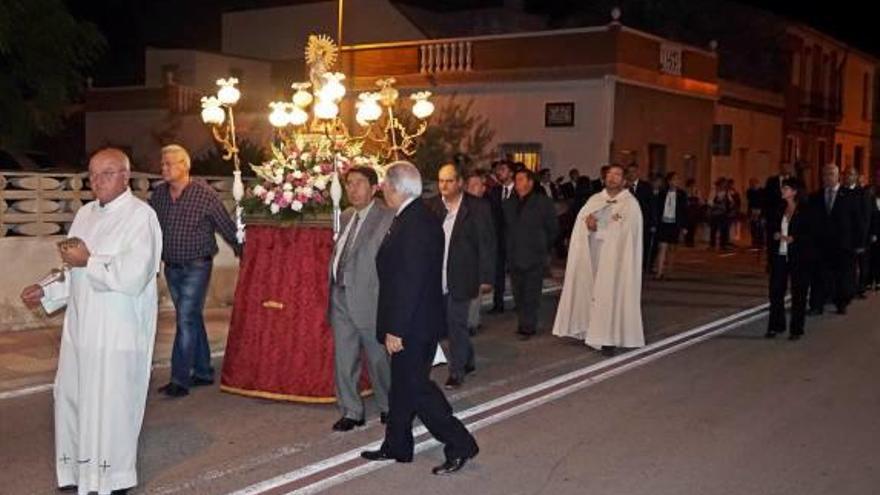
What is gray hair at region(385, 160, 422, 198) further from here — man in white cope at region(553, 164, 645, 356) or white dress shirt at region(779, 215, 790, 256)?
white dress shirt at region(779, 215, 790, 256)

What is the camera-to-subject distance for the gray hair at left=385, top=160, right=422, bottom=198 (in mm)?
6184

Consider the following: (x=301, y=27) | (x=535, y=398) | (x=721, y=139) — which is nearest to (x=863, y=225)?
(x=535, y=398)

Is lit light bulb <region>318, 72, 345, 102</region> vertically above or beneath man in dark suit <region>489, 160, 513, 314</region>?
above

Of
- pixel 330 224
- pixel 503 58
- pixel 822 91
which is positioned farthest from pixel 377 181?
pixel 822 91

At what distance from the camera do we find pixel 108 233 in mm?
5355

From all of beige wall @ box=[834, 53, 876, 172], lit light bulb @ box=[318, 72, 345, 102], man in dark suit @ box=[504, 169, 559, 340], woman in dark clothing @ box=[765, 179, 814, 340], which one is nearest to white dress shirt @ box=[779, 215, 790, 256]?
woman in dark clothing @ box=[765, 179, 814, 340]

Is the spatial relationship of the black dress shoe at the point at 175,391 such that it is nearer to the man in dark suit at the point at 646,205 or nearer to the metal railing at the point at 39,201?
the metal railing at the point at 39,201

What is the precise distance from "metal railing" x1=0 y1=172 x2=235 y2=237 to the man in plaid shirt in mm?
3495

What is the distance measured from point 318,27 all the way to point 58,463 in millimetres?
29057

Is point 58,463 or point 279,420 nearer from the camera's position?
point 58,463

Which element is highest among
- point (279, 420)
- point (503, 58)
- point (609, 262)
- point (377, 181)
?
point (503, 58)

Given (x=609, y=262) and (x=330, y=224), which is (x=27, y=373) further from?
(x=609, y=262)

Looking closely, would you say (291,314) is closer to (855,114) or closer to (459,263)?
(459,263)

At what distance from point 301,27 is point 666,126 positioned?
1348 centimetres
